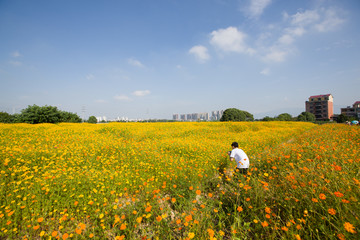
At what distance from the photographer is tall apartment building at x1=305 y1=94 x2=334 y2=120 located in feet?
290

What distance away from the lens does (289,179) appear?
3146 mm

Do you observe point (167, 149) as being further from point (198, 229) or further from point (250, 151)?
point (198, 229)

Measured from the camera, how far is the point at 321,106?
91.8m

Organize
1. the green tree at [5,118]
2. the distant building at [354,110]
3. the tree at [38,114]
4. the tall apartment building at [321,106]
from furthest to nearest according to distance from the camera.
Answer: the tall apartment building at [321,106] < the distant building at [354,110] < the green tree at [5,118] < the tree at [38,114]

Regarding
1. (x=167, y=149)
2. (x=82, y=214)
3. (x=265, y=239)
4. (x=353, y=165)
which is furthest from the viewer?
(x=167, y=149)

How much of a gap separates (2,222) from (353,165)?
815 centimetres

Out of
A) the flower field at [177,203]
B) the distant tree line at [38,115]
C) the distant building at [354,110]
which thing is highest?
the distant building at [354,110]

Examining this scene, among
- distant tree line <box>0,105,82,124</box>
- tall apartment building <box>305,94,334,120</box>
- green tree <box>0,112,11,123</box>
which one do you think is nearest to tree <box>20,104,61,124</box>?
distant tree line <box>0,105,82,124</box>

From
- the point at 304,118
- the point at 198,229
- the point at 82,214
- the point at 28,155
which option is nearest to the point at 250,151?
the point at 198,229

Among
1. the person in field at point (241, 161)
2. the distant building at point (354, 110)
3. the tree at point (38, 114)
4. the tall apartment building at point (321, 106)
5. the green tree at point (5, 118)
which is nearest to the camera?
the person in field at point (241, 161)

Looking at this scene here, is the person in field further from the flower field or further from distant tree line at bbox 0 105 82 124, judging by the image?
distant tree line at bbox 0 105 82 124

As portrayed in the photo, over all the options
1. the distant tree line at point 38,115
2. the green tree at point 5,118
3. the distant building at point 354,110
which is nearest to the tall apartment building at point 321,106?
the distant building at point 354,110

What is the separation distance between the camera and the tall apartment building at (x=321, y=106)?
88312 millimetres

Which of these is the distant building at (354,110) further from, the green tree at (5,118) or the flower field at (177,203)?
the green tree at (5,118)
